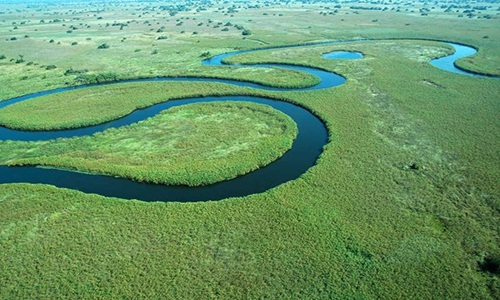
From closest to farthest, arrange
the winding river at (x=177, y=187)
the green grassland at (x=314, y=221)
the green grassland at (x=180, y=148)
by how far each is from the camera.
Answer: the green grassland at (x=314, y=221)
the winding river at (x=177, y=187)
the green grassland at (x=180, y=148)

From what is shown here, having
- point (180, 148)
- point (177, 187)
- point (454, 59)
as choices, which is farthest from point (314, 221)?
point (454, 59)

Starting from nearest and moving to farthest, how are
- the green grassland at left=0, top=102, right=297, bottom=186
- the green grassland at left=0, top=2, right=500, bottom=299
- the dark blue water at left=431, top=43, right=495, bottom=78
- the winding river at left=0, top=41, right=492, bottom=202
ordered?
the green grassland at left=0, top=2, right=500, bottom=299
the winding river at left=0, top=41, right=492, bottom=202
the green grassland at left=0, top=102, right=297, bottom=186
the dark blue water at left=431, top=43, right=495, bottom=78

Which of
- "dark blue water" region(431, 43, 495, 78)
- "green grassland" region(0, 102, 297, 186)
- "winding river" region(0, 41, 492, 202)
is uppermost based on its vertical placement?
"dark blue water" region(431, 43, 495, 78)

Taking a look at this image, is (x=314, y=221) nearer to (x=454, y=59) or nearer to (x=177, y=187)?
(x=177, y=187)

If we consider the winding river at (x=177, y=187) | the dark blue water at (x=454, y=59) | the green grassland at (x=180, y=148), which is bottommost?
the winding river at (x=177, y=187)

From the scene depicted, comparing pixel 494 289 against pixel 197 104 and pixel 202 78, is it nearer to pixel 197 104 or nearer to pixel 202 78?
pixel 197 104

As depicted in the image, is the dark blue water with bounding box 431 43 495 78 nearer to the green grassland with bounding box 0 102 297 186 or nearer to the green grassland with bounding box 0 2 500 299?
the green grassland with bounding box 0 2 500 299

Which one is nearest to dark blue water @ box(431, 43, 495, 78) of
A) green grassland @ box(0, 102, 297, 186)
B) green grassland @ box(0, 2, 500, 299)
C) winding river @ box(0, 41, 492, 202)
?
green grassland @ box(0, 2, 500, 299)

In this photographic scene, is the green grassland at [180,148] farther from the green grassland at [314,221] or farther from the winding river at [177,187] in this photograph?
the winding river at [177,187]

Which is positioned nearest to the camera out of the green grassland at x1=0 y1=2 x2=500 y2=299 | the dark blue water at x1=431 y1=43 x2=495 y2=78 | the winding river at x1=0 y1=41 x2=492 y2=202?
the green grassland at x1=0 y1=2 x2=500 y2=299

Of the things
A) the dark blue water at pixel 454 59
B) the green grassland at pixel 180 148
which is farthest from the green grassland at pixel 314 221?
the dark blue water at pixel 454 59

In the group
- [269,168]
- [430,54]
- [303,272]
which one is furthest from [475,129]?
[430,54]
